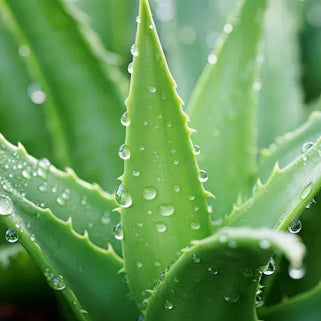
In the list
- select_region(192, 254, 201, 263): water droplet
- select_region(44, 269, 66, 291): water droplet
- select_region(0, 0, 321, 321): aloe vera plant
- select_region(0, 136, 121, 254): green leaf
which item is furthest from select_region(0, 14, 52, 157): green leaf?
select_region(192, 254, 201, 263): water droplet

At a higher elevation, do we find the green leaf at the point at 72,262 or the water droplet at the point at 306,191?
the water droplet at the point at 306,191

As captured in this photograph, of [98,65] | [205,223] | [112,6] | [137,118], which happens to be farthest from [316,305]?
[112,6]

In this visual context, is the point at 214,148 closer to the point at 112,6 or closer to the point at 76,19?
the point at 76,19

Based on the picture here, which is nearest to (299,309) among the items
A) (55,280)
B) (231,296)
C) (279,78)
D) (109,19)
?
(231,296)

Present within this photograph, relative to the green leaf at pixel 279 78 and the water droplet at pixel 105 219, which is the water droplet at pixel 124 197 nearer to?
the water droplet at pixel 105 219

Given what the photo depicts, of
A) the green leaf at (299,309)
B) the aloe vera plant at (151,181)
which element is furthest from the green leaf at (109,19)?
the green leaf at (299,309)

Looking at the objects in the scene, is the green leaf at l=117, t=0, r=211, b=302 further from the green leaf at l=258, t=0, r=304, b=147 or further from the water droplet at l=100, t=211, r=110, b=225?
the green leaf at l=258, t=0, r=304, b=147

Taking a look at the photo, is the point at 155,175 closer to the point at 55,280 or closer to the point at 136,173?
the point at 136,173
